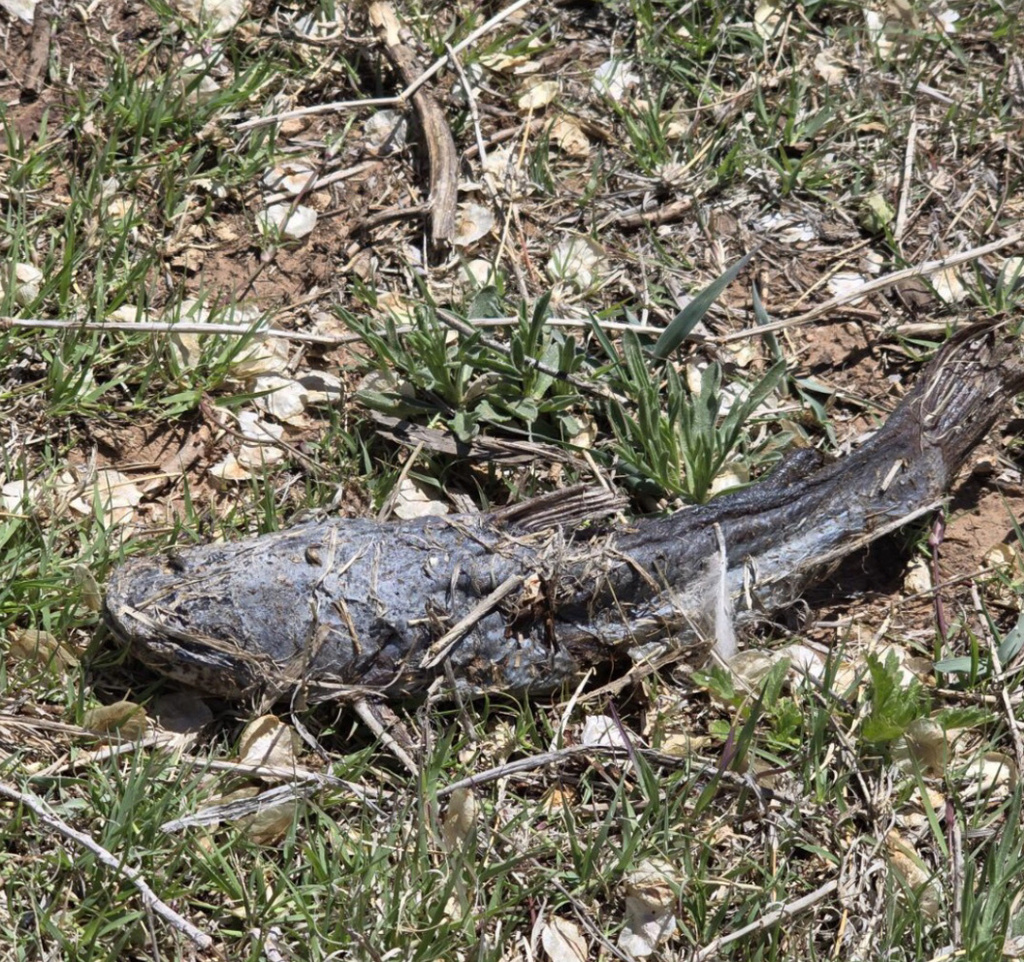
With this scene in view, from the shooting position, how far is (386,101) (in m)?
3.96

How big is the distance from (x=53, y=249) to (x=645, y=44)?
210 cm

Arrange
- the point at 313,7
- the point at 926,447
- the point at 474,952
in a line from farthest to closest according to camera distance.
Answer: the point at 313,7, the point at 926,447, the point at 474,952

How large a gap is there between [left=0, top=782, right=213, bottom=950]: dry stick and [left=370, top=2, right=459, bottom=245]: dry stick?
6.65ft

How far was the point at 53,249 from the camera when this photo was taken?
11.4ft

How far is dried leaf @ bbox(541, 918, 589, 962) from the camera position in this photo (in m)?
2.54

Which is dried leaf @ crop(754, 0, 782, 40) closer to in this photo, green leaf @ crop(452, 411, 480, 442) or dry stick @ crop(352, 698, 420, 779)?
green leaf @ crop(452, 411, 480, 442)

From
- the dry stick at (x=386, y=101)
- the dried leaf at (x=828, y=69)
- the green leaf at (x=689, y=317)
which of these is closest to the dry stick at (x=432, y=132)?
the dry stick at (x=386, y=101)

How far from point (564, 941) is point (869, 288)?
2.13 metres

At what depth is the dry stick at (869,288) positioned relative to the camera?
356cm

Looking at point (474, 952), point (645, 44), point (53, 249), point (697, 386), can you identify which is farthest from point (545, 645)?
point (645, 44)

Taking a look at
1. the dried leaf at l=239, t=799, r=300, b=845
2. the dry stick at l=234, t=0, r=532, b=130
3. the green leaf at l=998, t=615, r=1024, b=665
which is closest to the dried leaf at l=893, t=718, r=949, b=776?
the green leaf at l=998, t=615, r=1024, b=665

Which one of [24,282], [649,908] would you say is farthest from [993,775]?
[24,282]

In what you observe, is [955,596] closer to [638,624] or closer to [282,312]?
[638,624]

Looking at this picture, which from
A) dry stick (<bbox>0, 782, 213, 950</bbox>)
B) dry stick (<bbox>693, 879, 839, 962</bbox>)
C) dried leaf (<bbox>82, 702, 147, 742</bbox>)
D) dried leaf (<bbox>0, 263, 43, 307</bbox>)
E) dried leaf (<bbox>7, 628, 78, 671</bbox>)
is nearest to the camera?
dry stick (<bbox>0, 782, 213, 950</bbox>)
